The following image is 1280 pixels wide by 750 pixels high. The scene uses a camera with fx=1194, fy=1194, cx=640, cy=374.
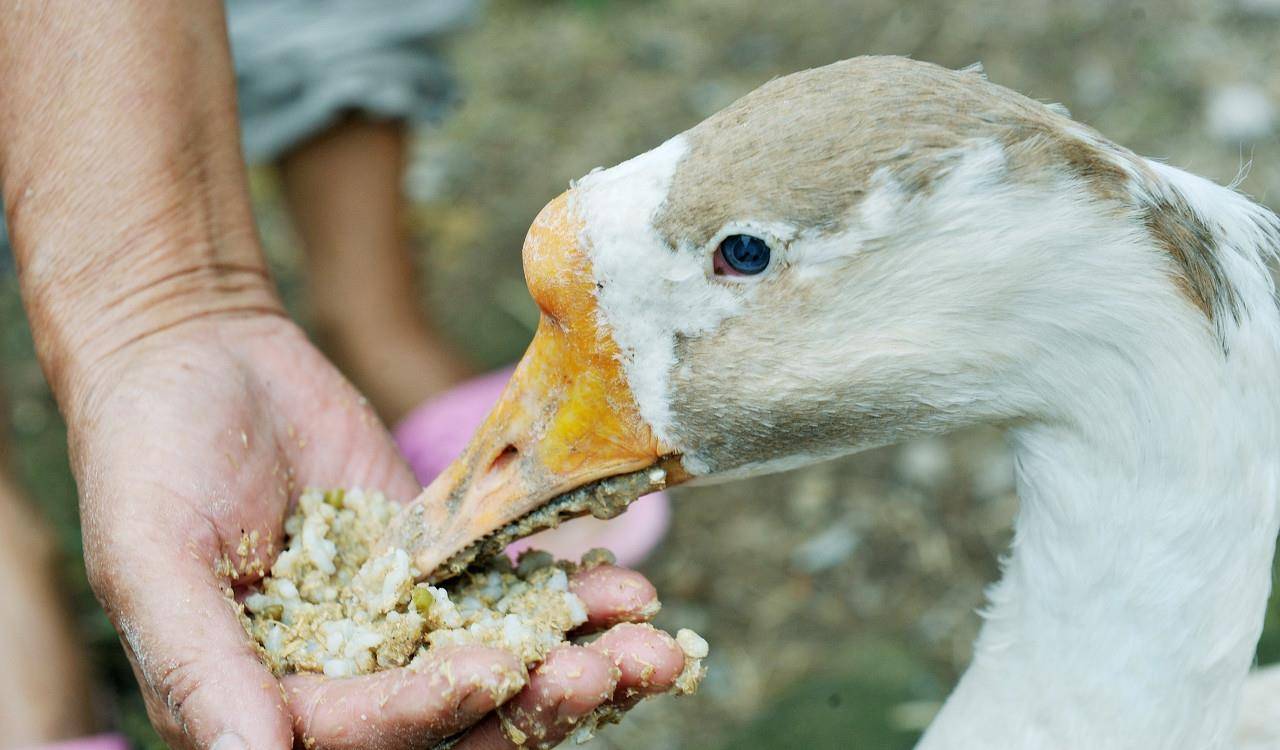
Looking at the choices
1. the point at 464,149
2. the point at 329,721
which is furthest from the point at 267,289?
the point at 464,149

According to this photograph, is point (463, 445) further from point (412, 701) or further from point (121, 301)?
point (412, 701)

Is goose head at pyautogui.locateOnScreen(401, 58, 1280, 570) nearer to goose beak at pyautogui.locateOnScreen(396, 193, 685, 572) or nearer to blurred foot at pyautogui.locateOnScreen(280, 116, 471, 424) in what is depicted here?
goose beak at pyautogui.locateOnScreen(396, 193, 685, 572)

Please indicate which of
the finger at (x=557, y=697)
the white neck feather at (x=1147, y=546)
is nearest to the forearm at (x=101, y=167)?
the finger at (x=557, y=697)

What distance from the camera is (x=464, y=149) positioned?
491 cm

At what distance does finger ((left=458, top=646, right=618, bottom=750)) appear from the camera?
4.39 ft

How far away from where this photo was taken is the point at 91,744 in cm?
230

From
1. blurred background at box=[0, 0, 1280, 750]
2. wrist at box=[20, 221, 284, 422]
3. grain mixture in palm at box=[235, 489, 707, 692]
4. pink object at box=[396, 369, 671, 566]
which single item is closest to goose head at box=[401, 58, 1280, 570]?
grain mixture in palm at box=[235, 489, 707, 692]

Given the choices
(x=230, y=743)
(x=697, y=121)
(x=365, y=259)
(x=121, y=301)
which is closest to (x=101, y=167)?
(x=121, y=301)

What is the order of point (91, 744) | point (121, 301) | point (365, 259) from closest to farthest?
point (121, 301)
point (91, 744)
point (365, 259)

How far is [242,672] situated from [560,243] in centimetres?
60

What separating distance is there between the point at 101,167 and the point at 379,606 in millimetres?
888

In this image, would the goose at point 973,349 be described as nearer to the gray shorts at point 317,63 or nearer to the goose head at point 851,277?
the goose head at point 851,277

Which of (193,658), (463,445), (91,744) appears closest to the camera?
(193,658)

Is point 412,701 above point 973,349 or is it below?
below
